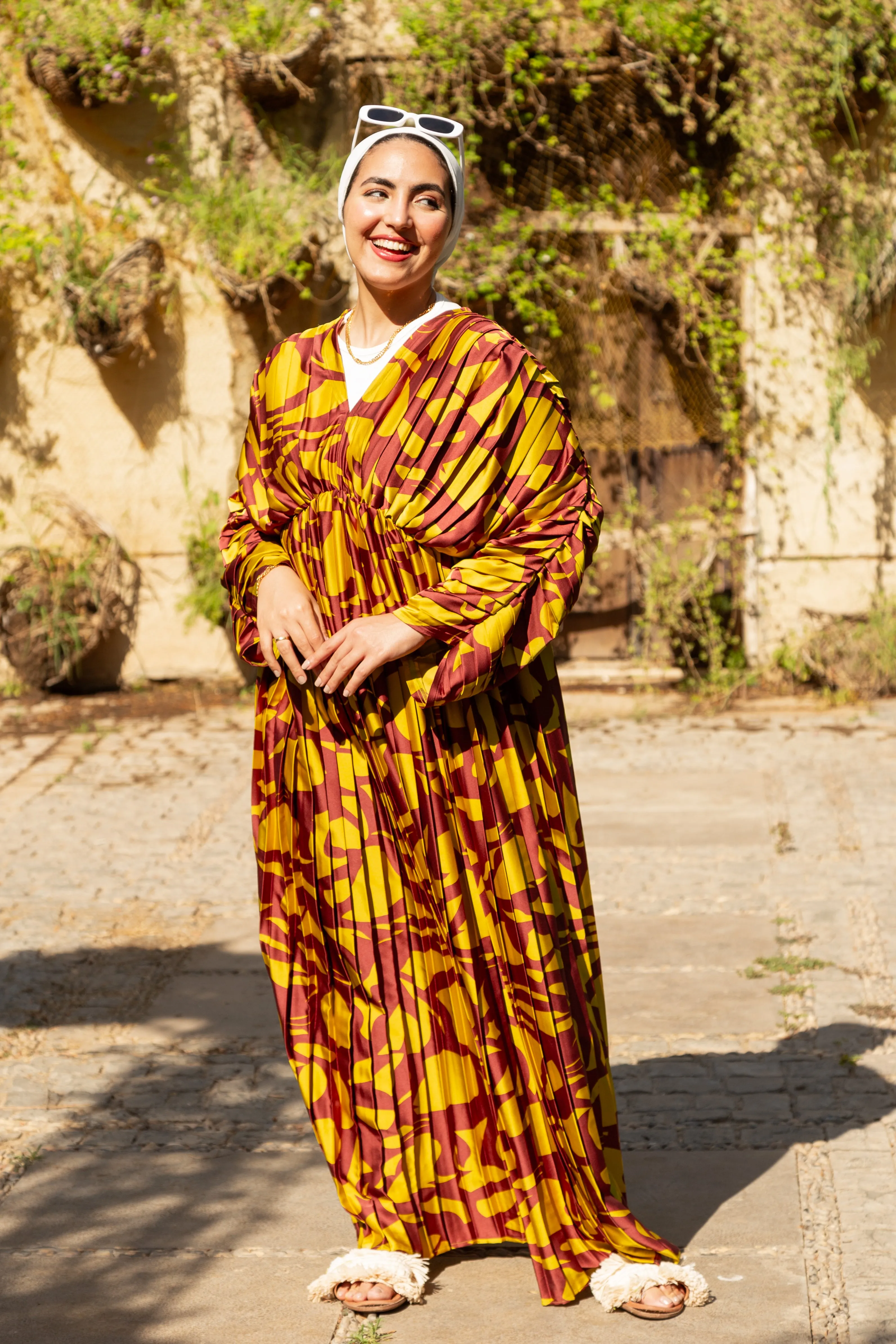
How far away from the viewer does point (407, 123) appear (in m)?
2.78

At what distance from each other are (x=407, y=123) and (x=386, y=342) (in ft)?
1.25

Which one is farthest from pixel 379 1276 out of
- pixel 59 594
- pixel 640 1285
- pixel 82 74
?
pixel 82 74

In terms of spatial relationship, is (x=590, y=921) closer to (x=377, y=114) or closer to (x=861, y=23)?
(x=377, y=114)

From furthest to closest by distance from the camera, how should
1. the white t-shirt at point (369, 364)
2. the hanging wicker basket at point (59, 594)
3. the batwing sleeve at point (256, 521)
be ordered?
the hanging wicker basket at point (59, 594), the batwing sleeve at point (256, 521), the white t-shirt at point (369, 364)

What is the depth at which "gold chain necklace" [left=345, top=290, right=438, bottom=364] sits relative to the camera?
2.78 m

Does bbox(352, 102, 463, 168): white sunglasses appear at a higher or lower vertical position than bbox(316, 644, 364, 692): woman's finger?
higher

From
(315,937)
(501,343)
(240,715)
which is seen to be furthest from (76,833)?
(501,343)

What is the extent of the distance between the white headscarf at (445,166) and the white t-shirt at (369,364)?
0.09m

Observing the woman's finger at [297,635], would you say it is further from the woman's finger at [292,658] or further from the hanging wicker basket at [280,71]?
the hanging wicker basket at [280,71]

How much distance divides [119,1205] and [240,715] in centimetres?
528

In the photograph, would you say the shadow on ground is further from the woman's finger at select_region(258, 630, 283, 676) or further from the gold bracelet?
the gold bracelet

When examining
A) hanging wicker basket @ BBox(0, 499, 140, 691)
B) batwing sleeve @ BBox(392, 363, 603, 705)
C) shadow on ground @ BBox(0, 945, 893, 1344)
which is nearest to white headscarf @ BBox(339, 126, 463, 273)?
batwing sleeve @ BBox(392, 363, 603, 705)

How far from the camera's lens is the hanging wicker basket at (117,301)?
27.5 feet

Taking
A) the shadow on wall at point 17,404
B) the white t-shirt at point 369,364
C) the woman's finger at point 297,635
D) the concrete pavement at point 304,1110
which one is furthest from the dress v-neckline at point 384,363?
the shadow on wall at point 17,404
